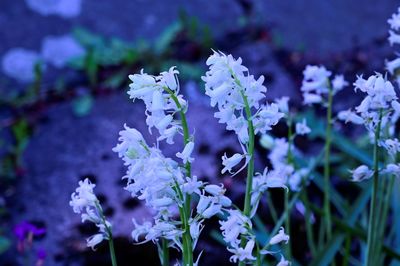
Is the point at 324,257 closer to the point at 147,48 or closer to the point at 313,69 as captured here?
the point at 313,69

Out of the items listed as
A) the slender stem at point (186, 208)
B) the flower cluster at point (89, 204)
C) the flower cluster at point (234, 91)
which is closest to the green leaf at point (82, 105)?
the flower cluster at point (89, 204)

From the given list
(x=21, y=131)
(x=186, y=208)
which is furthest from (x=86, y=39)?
(x=186, y=208)

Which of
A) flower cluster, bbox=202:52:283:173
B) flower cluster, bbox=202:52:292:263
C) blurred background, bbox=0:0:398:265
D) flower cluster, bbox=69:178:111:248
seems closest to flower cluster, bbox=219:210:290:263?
flower cluster, bbox=202:52:292:263

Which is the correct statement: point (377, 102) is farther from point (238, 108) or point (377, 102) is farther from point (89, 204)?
point (89, 204)

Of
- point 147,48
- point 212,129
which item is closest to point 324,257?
point 212,129

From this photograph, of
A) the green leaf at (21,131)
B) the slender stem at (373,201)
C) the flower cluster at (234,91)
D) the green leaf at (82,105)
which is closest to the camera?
the flower cluster at (234,91)

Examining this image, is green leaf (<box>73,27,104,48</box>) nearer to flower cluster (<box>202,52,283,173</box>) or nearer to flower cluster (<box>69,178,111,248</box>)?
flower cluster (<box>69,178,111,248</box>)

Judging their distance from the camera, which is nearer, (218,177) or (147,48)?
(218,177)

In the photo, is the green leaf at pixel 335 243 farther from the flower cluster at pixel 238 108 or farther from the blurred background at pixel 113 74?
the flower cluster at pixel 238 108
